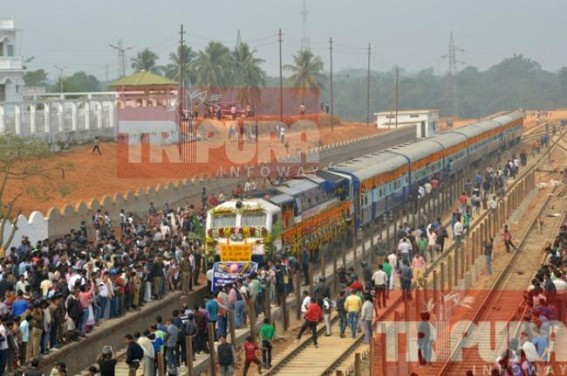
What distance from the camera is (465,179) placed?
2648 inches

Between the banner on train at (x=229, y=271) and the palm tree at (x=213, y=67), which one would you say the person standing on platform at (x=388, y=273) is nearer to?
the banner on train at (x=229, y=271)

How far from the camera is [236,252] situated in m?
35.2

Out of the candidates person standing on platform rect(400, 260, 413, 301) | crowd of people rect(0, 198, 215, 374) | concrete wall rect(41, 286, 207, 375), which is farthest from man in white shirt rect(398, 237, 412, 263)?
concrete wall rect(41, 286, 207, 375)

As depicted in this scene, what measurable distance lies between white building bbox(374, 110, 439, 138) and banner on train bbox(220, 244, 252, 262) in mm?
70793

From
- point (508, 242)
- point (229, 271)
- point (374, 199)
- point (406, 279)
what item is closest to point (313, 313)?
point (406, 279)

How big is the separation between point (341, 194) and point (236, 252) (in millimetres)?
10655

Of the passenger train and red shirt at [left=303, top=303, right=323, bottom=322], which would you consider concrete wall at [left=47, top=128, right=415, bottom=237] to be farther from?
red shirt at [left=303, top=303, right=323, bottom=322]

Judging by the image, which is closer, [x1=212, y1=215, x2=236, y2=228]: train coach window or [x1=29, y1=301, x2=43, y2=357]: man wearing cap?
[x1=29, y1=301, x2=43, y2=357]: man wearing cap

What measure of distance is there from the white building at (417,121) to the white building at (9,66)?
40.6 m

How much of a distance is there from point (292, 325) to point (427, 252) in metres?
10.7

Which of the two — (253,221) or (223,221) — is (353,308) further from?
(223,221)

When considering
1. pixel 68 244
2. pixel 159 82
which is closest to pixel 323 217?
pixel 68 244

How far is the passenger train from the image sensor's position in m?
35.8

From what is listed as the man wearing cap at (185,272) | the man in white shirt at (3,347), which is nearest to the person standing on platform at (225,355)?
the man in white shirt at (3,347)
